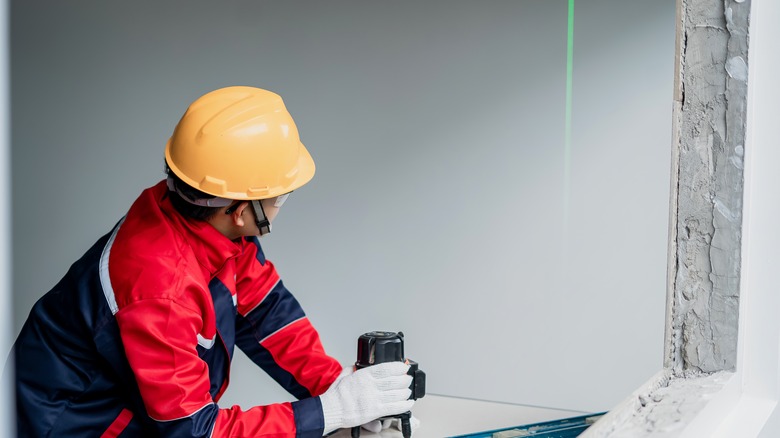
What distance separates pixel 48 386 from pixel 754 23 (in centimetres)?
140

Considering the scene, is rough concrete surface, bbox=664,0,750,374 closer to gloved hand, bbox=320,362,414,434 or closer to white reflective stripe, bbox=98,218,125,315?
gloved hand, bbox=320,362,414,434

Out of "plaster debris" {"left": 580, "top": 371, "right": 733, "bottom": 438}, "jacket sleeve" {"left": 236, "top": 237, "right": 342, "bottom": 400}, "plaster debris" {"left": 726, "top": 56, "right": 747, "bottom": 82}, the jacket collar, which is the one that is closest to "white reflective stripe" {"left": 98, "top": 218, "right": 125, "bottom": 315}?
the jacket collar

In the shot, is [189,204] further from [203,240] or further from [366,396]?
[366,396]

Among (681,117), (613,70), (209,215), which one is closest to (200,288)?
(209,215)

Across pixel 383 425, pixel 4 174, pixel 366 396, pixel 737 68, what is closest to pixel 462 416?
pixel 383 425

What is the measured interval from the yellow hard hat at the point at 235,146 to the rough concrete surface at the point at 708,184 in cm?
73

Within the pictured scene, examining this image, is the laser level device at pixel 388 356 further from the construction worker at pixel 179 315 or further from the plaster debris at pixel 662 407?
→ the plaster debris at pixel 662 407

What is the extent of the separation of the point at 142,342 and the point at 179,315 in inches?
3.0

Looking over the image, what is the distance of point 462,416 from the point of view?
163 cm

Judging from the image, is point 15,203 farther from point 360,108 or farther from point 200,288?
point 200,288

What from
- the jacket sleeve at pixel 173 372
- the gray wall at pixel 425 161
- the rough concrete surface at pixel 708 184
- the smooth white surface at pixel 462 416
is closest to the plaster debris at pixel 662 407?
the rough concrete surface at pixel 708 184

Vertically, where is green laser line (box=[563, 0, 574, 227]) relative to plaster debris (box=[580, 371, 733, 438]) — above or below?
above

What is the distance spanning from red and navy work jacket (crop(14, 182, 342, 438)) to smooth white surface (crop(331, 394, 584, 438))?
0.78 ft

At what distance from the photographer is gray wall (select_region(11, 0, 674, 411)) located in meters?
2.94
